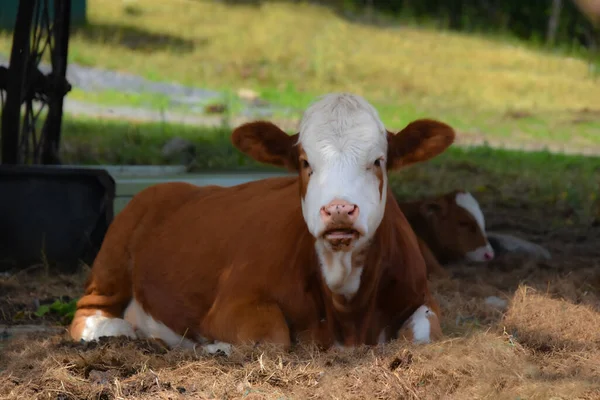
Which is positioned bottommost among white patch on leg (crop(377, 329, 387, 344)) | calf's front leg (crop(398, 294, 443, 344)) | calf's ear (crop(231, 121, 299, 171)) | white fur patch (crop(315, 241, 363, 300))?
white patch on leg (crop(377, 329, 387, 344))

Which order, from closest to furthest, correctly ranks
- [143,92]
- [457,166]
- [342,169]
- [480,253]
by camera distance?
[342,169]
[480,253]
[457,166]
[143,92]

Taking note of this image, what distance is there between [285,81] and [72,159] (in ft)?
42.4

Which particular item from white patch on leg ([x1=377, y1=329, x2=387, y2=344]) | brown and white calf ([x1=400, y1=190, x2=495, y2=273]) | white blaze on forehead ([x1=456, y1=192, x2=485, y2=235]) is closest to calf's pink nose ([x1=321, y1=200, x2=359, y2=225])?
white patch on leg ([x1=377, y1=329, x2=387, y2=344])

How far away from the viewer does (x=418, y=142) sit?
4.90 meters

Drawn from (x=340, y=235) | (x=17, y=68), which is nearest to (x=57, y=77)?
(x=17, y=68)

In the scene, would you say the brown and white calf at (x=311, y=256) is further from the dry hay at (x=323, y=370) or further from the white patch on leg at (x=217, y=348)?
the dry hay at (x=323, y=370)

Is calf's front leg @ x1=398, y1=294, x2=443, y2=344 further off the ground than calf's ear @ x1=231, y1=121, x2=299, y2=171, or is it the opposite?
calf's ear @ x1=231, y1=121, x2=299, y2=171

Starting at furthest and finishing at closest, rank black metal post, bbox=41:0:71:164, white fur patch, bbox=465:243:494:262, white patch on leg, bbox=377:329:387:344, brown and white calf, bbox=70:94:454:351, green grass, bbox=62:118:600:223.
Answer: green grass, bbox=62:118:600:223
black metal post, bbox=41:0:71:164
white fur patch, bbox=465:243:494:262
white patch on leg, bbox=377:329:387:344
brown and white calf, bbox=70:94:454:351

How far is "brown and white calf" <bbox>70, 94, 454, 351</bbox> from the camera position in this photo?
4.54m

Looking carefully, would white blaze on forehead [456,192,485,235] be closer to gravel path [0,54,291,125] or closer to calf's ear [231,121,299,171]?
calf's ear [231,121,299,171]

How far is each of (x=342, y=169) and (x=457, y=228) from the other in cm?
471

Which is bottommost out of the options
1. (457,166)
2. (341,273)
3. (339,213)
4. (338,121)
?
(457,166)

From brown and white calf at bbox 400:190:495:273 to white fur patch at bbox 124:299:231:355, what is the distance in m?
3.09

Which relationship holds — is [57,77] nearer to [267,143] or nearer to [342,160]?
[267,143]
